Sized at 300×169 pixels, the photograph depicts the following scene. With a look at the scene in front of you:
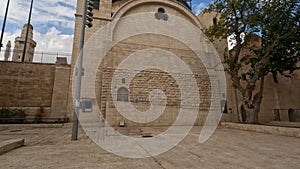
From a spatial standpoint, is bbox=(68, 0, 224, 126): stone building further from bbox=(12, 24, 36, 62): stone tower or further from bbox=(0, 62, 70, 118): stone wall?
bbox=(12, 24, 36, 62): stone tower

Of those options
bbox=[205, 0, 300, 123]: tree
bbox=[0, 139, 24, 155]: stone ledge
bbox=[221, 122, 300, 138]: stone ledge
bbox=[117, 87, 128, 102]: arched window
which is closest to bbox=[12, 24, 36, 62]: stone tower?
bbox=[117, 87, 128, 102]: arched window

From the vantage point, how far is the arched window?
11.8m

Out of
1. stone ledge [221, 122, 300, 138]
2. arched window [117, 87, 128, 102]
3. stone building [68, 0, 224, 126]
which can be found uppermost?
stone building [68, 0, 224, 126]

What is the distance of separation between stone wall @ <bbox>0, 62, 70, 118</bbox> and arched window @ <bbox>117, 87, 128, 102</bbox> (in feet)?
12.7

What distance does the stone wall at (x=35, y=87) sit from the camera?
10.9 m

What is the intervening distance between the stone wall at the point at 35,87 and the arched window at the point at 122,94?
12.7 feet

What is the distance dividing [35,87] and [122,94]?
628cm

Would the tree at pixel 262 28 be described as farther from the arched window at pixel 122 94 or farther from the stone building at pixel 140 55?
the arched window at pixel 122 94

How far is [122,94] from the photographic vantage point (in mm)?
11969

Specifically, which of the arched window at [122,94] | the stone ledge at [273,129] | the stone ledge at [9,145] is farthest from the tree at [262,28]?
the stone ledge at [9,145]

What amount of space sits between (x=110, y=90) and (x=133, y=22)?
7049 millimetres

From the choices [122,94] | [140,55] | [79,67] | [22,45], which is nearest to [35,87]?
[122,94]

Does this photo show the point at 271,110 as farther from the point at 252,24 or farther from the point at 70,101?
the point at 70,101

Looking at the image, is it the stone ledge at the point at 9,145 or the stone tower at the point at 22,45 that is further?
the stone tower at the point at 22,45
